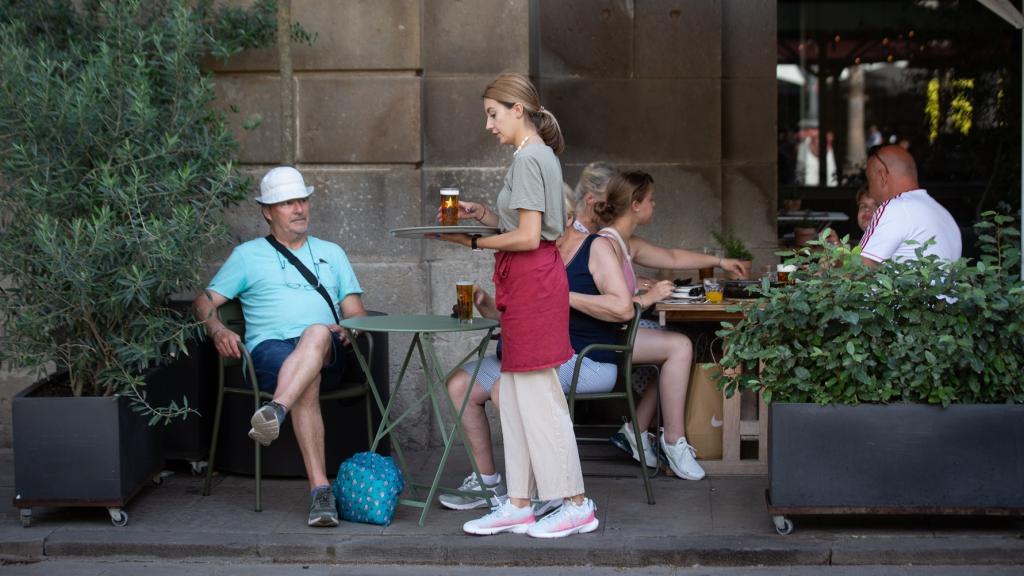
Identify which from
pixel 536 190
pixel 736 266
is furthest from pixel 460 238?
pixel 736 266

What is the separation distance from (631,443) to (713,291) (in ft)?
2.68

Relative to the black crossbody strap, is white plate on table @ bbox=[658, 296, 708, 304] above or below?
below

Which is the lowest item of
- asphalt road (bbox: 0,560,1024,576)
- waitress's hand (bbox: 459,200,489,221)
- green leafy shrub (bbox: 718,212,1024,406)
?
asphalt road (bbox: 0,560,1024,576)

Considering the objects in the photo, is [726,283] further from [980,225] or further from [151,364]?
[151,364]

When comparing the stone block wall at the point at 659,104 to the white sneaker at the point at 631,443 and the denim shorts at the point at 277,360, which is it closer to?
the white sneaker at the point at 631,443

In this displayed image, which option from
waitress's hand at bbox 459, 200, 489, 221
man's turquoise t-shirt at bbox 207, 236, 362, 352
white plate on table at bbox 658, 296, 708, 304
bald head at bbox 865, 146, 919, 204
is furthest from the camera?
white plate on table at bbox 658, 296, 708, 304

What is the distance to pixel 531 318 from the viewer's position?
16.7 feet

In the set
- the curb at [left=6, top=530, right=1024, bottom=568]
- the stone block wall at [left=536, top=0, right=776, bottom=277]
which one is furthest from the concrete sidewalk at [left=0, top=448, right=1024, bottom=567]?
the stone block wall at [left=536, top=0, right=776, bottom=277]

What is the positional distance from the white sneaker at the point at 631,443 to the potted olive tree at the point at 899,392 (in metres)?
1.20

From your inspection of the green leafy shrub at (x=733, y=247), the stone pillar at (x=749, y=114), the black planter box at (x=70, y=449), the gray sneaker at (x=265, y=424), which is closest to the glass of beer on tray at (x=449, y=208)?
the gray sneaker at (x=265, y=424)

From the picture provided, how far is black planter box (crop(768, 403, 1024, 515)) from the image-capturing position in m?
4.95

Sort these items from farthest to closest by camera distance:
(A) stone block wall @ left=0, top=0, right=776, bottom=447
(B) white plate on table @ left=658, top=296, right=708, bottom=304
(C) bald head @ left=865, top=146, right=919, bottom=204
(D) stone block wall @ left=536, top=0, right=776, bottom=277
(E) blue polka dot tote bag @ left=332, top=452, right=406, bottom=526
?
(D) stone block wall @ left=536, top=0, right=776, bottom=277 → (A) stone block wall @ left=0, top=0, right=776, bottom=447 → (B) white plate on table @ left=658, top=296, right=708, bottom=304 → (C) bald head @ left=865, top=146, right=919, bottom=204 → (E) blue polka dot tote bag @ left=332, top=452, right=406, bottom=526

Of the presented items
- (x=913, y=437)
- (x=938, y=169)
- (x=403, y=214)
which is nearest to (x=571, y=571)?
(x=913, y=437)

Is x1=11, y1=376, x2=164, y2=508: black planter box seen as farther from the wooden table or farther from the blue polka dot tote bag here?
the wooden table
